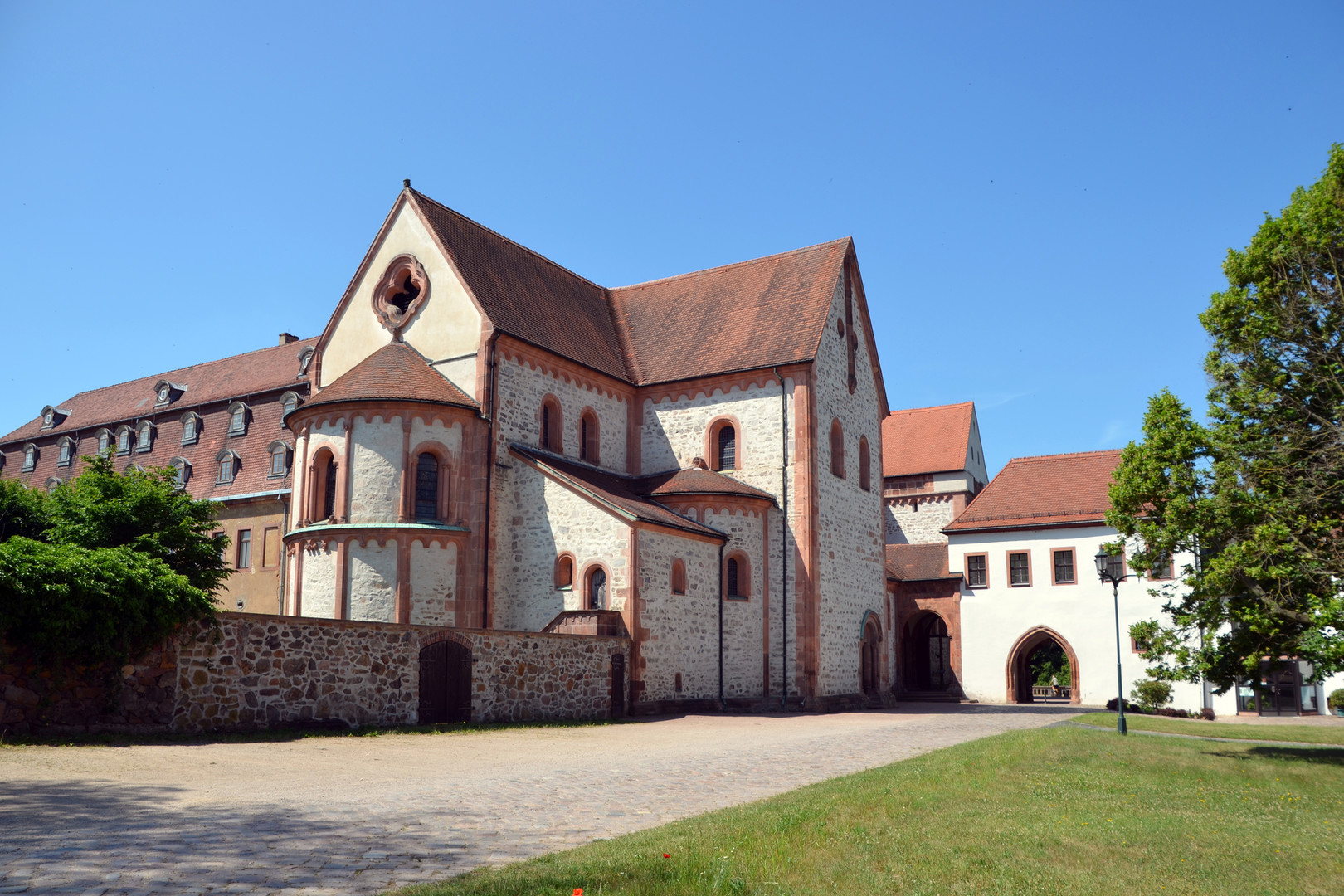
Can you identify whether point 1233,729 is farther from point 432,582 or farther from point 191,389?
point 191,389

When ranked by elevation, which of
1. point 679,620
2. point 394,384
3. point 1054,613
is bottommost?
point 679,620

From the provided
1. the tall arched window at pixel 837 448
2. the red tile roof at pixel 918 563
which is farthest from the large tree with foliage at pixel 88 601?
the red tile roof at pixel 918 563

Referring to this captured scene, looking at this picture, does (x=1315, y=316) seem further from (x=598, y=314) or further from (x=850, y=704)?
(x=598, y=314)

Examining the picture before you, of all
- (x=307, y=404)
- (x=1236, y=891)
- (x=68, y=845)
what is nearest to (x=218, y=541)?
(x=307, y=404)

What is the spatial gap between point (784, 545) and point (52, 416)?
40249 millimetres

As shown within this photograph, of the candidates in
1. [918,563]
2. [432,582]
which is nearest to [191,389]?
[432,582]

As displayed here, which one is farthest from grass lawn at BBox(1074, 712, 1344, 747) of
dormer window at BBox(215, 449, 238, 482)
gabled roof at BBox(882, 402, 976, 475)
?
dormer window at BBox(215, 449, 238, 482)

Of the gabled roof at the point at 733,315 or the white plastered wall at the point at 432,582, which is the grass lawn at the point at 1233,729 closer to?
the gabled roof at the point at 733,315

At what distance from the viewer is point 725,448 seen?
33.9 metres

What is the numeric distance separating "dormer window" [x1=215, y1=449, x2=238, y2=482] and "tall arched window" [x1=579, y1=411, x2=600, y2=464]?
17.0m

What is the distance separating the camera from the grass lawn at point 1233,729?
24.4 metres

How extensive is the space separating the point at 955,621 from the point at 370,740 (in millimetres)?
31386

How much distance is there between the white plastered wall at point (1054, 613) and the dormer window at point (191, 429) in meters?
32.7

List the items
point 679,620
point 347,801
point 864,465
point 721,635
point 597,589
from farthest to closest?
point 864,465 → point 721,635 → point 679,620 → point 597,589 → point 347,801
